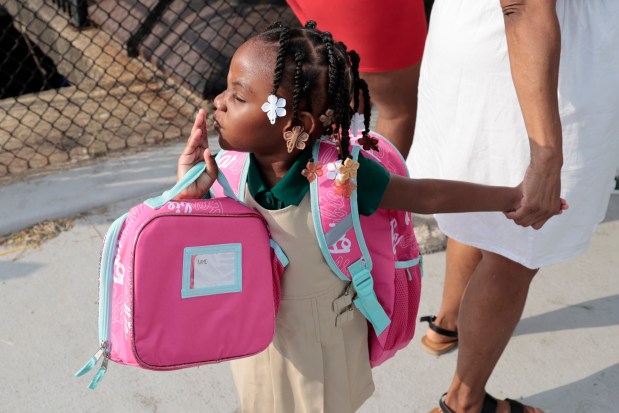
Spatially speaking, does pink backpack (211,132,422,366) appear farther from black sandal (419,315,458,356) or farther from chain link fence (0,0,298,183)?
chain link fence (0,0,298,183)

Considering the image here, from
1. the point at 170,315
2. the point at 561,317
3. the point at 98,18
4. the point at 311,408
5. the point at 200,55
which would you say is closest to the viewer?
the point at 170,315

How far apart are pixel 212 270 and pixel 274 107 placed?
0.34m

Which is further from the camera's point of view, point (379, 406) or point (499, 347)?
point (379, 406)

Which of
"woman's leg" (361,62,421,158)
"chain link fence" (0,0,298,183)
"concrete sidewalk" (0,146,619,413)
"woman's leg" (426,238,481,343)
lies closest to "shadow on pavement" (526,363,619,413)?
"concrete sidewalk" (0,146,619,413)

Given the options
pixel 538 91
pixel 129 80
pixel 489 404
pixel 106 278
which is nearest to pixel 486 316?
pixel 489 404

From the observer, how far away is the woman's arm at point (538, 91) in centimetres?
161

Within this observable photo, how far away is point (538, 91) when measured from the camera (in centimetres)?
163

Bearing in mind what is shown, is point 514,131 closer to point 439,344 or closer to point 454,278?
point 454,278

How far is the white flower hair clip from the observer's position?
1.39 m

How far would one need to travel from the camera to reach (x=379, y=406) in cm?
240

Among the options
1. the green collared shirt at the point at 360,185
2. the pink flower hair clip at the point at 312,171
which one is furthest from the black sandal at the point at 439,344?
the pink flower hair clip at the point at 312,171

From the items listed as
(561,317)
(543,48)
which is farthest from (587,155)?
(561,317)

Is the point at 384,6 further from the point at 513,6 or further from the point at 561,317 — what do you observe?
the point at 561,317

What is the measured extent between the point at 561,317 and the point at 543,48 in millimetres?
1457
